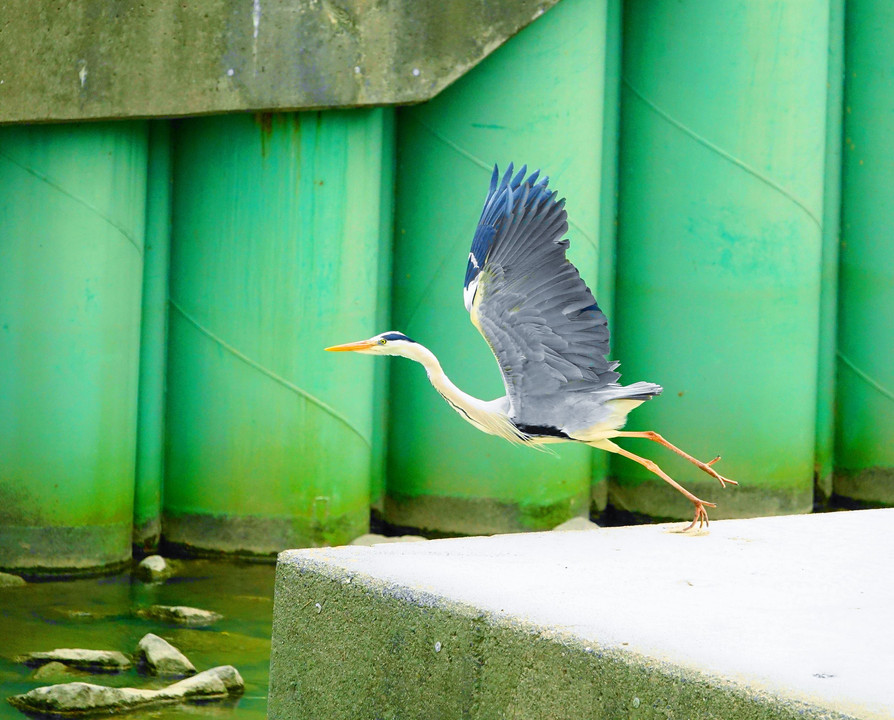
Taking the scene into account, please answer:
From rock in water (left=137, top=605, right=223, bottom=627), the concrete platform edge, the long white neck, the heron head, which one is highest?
the heron head

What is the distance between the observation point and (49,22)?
20.4 ft

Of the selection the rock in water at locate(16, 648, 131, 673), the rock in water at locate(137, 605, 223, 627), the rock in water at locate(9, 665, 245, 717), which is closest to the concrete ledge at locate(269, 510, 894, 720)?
the rock in water at locate(9, 665, 245, 717)

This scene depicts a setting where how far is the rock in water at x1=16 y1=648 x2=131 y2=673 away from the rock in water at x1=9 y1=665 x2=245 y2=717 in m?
0.34

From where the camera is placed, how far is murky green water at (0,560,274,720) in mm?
4750

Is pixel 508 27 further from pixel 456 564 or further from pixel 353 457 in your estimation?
pixel 456 564

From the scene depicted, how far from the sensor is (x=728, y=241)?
7.28 m

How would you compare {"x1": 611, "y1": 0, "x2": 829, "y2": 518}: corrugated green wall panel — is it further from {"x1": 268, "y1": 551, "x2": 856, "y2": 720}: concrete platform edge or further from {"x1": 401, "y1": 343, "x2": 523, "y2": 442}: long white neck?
{"x1": 268, "y1": 551, "x2": 856, "y2": 720}: concrete platform edge

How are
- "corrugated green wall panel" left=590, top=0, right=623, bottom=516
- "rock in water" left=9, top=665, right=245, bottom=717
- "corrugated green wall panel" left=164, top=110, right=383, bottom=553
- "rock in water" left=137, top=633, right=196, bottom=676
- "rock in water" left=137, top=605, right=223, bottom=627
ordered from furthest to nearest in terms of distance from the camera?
1. "corrugated green wall panel" left=590, top=0, right=623, bottom=516
2. "corrugated green wall panel" left=164, top=110, right=383, bottom=553
3. "rock in water" left=137, top=605, right=223, bottom=627
4. "rock in water" left=137, top=633, right=196, bottom=676
5. "rock in water" left=9, top=665, right=245, bottom=717

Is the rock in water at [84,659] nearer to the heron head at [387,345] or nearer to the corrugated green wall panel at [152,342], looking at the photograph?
the corrugated green wall panel at [152,342]

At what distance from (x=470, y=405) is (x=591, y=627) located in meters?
1.24

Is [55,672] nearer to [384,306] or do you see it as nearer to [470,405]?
[470,405]

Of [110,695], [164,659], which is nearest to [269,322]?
[164,659]

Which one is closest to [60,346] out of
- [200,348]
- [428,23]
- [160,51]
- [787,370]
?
[200,348]

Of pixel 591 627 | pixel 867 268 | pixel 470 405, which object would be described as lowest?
pixel 591 627
